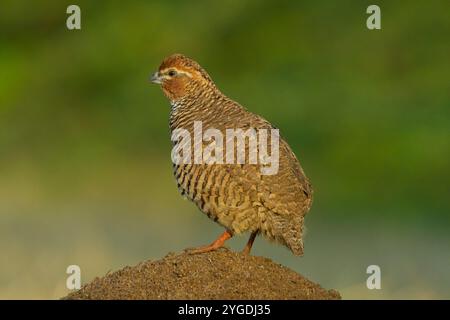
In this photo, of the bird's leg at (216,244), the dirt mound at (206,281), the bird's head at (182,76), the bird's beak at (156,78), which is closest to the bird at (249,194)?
the bird's leg at (216,244)

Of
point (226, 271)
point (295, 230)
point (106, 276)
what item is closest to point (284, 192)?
point (295, 230)

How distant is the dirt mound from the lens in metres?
9.67

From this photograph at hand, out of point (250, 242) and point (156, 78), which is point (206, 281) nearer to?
point (250, 242)

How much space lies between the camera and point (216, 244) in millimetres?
10500

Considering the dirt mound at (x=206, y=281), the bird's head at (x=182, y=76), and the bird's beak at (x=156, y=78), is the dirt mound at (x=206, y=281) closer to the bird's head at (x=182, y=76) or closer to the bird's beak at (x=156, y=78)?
the bird's head at (x=182, y=76)

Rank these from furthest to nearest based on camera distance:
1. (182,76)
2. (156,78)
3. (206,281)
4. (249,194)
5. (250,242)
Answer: (156,78) → (182,76) → (250,242) → (249,194) → (206,281)

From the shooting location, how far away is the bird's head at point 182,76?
11586mm

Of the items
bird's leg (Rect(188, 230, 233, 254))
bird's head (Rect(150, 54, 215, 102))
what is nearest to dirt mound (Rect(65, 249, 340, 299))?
bird's leg (Rect(188, 230, 233, 254))

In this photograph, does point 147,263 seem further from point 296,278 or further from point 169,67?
point 169,67

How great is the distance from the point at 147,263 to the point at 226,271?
79cm

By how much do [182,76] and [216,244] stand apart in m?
2.14

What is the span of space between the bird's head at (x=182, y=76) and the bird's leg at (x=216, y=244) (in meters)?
1.83

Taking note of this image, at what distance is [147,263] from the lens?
10.1m

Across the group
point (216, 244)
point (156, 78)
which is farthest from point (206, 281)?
point (156, 78)
